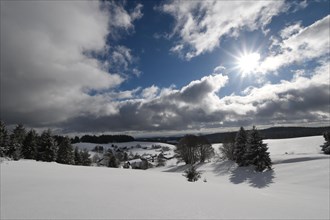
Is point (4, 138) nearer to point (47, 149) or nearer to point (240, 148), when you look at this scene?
point (47, 149)

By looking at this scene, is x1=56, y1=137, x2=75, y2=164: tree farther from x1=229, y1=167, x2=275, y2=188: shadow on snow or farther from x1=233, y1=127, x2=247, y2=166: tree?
x1=233, y1=127, x2=247, y2=166: tree

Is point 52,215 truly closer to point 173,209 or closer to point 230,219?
point 173,209

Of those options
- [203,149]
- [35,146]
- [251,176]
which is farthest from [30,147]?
[251,176]

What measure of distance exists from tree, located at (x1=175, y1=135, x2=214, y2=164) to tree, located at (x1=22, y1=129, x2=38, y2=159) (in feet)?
125

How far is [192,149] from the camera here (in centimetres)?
6775

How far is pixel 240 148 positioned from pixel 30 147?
47750mm

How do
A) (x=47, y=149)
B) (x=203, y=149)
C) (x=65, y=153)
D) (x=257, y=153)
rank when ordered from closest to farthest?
(x=257, y=153) → (x=47, y=149) → (x=65, y=153) → (x=203, y=149)

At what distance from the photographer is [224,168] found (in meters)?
48.2

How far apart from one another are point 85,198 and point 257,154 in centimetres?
3885

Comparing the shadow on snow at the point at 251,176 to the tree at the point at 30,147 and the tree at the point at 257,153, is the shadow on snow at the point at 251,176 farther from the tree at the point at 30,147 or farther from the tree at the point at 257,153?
the tree at the point at 30,147

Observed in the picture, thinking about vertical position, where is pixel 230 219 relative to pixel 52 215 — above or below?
below

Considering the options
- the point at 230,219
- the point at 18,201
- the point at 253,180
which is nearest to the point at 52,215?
the point at 18,201

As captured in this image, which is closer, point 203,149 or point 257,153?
point 257,153

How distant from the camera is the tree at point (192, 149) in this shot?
6675cm
